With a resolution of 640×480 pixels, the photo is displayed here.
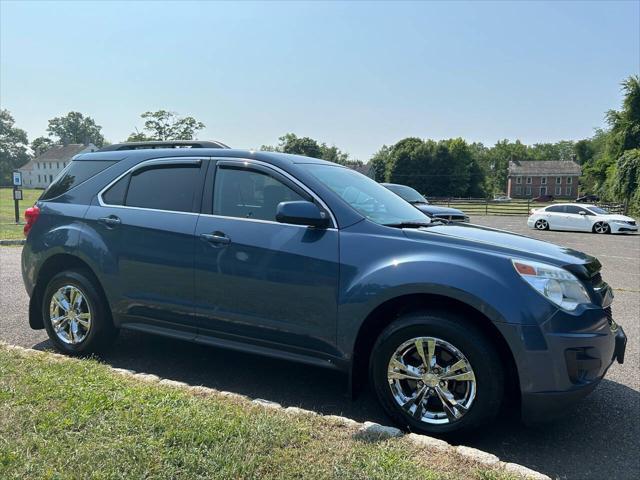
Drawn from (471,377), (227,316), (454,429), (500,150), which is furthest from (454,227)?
(500,150)

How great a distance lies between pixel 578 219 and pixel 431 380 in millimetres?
23027

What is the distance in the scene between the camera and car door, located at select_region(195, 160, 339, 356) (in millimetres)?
3428

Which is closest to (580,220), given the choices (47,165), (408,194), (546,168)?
(408,194)

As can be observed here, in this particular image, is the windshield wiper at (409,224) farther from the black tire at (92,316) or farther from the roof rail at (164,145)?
the black tire at (92,316)

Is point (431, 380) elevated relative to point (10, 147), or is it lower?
lower

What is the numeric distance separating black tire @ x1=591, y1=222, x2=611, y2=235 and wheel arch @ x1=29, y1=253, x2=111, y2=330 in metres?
23.0

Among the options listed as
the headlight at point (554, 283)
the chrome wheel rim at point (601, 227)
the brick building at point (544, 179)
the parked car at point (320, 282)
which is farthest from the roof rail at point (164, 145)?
the brick building at point (544, 179)

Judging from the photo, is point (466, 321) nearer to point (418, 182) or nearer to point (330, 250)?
point (330, 250)

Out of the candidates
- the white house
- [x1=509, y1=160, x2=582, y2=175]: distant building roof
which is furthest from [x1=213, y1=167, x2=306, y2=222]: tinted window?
the white house

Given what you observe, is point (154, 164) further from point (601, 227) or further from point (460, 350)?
point (601, 227)

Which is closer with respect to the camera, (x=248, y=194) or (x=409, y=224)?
(x=409, y=224)

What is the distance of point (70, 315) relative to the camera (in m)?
4.51

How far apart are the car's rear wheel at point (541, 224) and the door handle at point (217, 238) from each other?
23494 millimetres

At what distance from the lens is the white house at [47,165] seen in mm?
Answer: 100438
